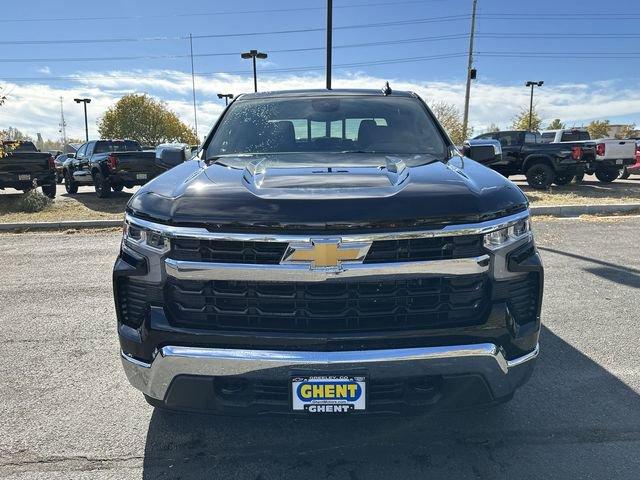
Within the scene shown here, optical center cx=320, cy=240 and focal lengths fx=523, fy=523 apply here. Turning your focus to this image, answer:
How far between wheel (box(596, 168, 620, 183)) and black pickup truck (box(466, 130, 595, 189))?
204 cm

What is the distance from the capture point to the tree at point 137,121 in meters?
59.6

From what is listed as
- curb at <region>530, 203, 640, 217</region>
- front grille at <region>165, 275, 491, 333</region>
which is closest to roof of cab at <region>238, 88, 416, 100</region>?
front grille at <region>165, 275, 491, 333</region>

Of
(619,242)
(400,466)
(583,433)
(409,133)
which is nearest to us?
(400,466)

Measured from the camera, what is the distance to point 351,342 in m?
2.17

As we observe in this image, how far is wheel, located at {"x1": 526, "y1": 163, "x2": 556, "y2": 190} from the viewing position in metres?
14.4

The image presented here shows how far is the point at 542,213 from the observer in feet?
34.5

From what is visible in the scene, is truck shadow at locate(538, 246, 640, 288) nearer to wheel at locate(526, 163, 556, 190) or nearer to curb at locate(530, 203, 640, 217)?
curb at locate(530, 203, 640, 217)

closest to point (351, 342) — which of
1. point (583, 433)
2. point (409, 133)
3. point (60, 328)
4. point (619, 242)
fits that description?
point (583, 433)

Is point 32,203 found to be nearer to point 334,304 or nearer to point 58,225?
point 58,225

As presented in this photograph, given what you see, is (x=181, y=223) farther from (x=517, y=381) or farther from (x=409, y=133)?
(x=409, y=133)

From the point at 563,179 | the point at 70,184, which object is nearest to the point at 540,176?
the point at 563,179

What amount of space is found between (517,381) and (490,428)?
0.64 meters

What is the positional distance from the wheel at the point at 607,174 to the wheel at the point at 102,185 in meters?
14.9

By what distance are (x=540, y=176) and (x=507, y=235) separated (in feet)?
44.8
